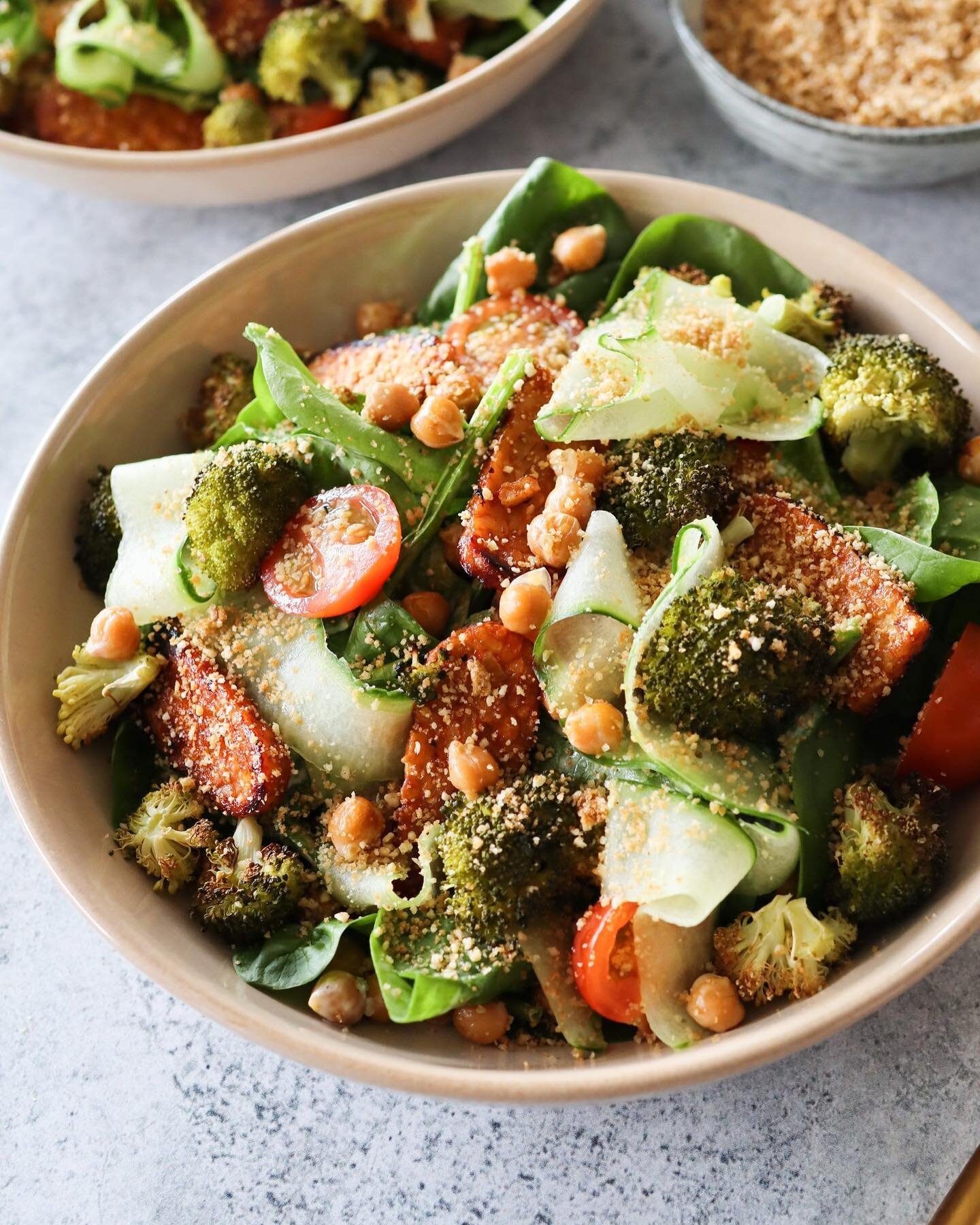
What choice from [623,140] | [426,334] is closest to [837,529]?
[426,334]

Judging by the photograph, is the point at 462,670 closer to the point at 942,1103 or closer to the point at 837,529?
the point at 837,529

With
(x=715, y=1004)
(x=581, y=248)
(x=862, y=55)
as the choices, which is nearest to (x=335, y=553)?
(x=581, y=248)

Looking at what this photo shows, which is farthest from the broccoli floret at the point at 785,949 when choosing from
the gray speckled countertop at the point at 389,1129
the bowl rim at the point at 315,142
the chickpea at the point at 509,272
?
the bowl rim at the point at 315,142

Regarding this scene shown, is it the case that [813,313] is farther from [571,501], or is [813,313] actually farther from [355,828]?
[355,828]

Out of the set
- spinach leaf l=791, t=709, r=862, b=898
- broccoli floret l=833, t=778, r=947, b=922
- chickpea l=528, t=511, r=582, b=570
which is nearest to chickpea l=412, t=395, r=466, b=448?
chickpea l=528, t=511, r=582, b=570

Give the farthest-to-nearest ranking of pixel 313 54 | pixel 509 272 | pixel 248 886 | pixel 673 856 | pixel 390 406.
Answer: pixel 313 54 < pixel 509 272 < pixel 390 406 < pixel 248 886 < pixel 673 856

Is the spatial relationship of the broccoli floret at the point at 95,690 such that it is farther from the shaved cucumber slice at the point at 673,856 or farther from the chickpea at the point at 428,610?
the shaved cucumber slice at the point at 673,856
